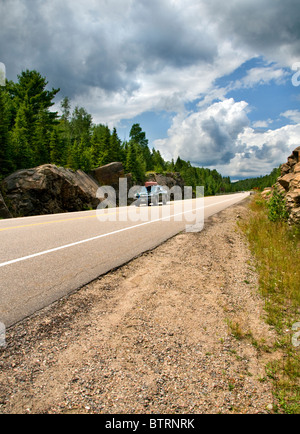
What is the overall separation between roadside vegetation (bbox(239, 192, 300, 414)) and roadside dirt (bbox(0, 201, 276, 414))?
12 centimetres

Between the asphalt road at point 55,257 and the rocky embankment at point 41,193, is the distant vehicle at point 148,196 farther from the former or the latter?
the asphalt road at point 55,257

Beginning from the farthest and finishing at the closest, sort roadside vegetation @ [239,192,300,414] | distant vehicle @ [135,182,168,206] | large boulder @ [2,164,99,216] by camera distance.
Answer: distant vehicle @ [135,182,168,206] < large boulder @ [2,164,99,216] < roadside vegetation @ [239,192,300,414]

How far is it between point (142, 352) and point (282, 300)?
2.71 meters

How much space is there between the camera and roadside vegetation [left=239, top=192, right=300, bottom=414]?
2.35 m

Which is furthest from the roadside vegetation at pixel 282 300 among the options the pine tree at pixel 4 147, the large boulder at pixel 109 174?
the large boulder at pixel 109 174

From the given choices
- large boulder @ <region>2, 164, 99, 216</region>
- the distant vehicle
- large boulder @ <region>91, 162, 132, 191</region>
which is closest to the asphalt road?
large boulder @ <region>2, 164, 99, 216</region>

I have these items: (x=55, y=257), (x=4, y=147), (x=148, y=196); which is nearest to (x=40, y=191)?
(x=4, y=147)

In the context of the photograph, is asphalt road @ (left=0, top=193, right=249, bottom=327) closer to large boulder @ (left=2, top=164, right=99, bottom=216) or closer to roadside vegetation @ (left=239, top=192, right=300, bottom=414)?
roadside vegetation @ (left=239, top=192, right=300, bottom=414)

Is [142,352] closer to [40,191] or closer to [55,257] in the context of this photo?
[55,257]

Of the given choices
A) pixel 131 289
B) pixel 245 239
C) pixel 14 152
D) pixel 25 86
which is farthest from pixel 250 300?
pixel 25 86

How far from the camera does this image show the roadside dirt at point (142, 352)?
2.09m

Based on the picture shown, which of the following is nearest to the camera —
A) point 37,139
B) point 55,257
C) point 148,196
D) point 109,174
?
point 55,257

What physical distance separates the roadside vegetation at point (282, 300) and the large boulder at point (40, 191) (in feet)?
47.2

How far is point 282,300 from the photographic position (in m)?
4.09
